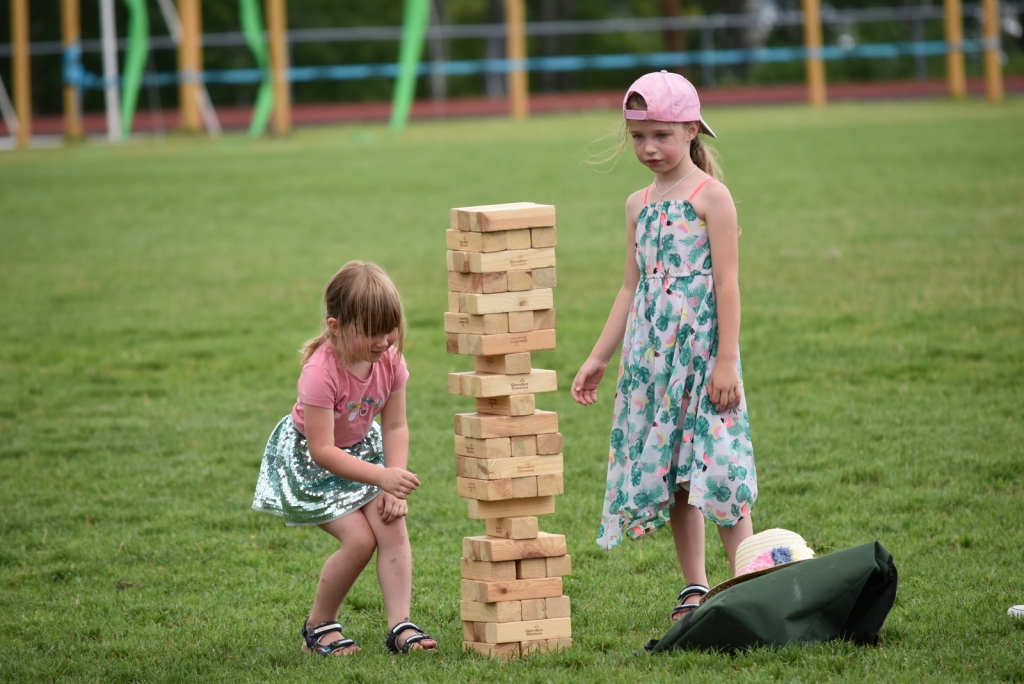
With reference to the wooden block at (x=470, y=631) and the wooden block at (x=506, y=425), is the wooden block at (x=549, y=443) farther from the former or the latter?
the wooden block at (x=470, y=631)

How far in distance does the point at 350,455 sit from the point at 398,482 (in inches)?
8.3

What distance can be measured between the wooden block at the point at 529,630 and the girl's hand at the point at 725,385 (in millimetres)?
816

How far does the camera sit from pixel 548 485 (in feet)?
12.6

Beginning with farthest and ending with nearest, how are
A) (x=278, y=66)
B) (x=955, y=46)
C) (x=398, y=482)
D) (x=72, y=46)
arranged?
(x=955, y=46)
(x=72, y=46)
(x=278, y=66)
(x=398, y=482)

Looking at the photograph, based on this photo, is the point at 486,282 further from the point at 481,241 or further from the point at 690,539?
the point at 690,539

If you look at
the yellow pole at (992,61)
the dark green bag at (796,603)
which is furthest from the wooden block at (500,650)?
the yellow pole at (992,61)

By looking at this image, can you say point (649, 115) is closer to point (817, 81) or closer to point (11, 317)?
point (11, 317)

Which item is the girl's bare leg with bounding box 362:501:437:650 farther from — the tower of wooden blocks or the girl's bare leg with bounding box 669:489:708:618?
the girl's bare leg with bounding box 669:489:708:618

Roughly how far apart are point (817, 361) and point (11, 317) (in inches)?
249

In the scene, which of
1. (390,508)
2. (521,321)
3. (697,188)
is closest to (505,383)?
(521,321)

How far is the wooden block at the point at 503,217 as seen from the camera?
145 inches

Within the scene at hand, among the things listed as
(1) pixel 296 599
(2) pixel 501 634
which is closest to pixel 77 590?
(1) pixel 296 599

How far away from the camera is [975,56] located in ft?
120

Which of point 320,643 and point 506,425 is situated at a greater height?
point 506,425
